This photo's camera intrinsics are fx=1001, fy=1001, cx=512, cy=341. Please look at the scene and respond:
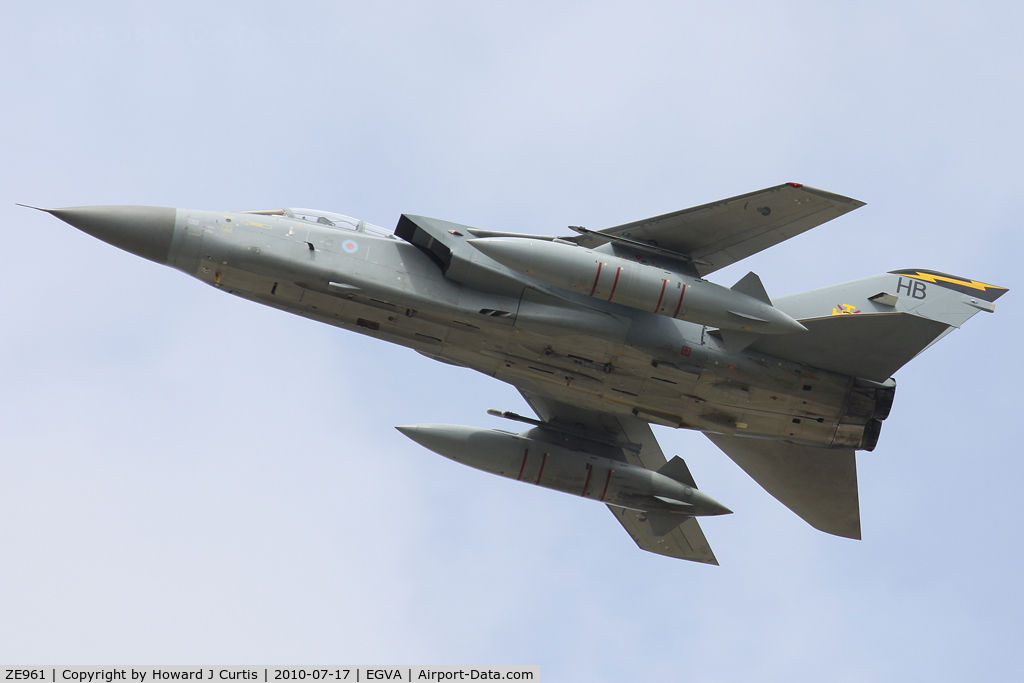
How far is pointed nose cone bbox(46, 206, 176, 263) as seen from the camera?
15.3m

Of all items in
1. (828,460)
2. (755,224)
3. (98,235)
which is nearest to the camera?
(98,235)

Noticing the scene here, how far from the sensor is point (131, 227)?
1548 centimetres

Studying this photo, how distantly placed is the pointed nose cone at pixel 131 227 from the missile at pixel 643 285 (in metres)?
4.95

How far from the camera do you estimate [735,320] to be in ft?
50.9

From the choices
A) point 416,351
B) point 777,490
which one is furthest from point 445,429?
point 777,490

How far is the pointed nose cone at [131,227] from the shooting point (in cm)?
1533

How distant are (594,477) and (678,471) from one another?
1.67 m

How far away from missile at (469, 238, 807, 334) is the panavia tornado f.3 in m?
0.03

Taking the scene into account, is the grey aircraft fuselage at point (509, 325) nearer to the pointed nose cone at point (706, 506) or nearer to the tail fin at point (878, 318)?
the tail fin at point (878, 318)

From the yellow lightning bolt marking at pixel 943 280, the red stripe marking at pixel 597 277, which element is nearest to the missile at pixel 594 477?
the red stripe marking at pixel 597 277

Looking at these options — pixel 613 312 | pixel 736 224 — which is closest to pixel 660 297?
pixel 613 312

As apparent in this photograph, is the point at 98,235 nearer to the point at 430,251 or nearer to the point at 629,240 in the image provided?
the point at 430,251

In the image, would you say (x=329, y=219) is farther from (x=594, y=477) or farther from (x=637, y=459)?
(x=637, y=459)

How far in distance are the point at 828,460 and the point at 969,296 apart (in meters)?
4.04
